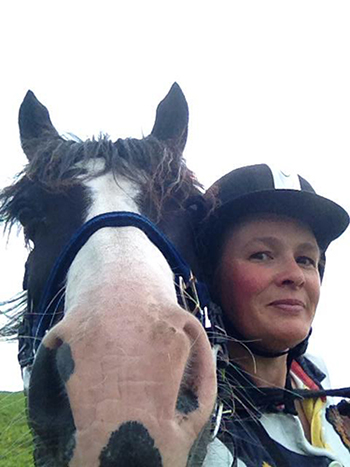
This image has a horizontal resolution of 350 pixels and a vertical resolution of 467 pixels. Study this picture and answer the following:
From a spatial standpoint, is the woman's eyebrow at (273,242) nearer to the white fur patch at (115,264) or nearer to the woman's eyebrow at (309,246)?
the woman's eyebrow at (309,246)

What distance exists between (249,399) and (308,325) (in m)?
0.56

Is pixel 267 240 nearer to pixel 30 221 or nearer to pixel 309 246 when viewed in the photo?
pixel 309 246

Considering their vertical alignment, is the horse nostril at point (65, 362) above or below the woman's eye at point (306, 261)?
above

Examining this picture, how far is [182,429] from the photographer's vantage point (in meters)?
1.81

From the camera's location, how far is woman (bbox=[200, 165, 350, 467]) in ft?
10.3

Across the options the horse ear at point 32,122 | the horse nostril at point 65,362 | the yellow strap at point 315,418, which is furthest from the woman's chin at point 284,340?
the horse ear at point 32,122

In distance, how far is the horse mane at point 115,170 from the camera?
9.70 feet

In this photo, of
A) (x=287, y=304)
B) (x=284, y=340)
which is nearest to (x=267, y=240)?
(x=287, y=304)

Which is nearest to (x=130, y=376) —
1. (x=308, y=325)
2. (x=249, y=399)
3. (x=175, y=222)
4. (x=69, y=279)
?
(x=69, y=279)

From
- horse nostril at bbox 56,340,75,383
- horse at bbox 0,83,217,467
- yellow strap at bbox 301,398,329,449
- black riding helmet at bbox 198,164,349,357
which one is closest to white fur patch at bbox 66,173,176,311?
horse at bbox 0,83,217,467

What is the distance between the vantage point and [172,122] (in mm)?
3816

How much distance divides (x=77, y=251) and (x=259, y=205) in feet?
4.77

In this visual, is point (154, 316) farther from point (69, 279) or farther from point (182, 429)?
point (69, 279)

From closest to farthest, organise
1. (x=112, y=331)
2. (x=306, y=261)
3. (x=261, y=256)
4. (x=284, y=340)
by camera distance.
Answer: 1. (x=112, y=331)
2. (x=284, y=340)
3. (x=261, y=256)
4. (x=306, y=261)
